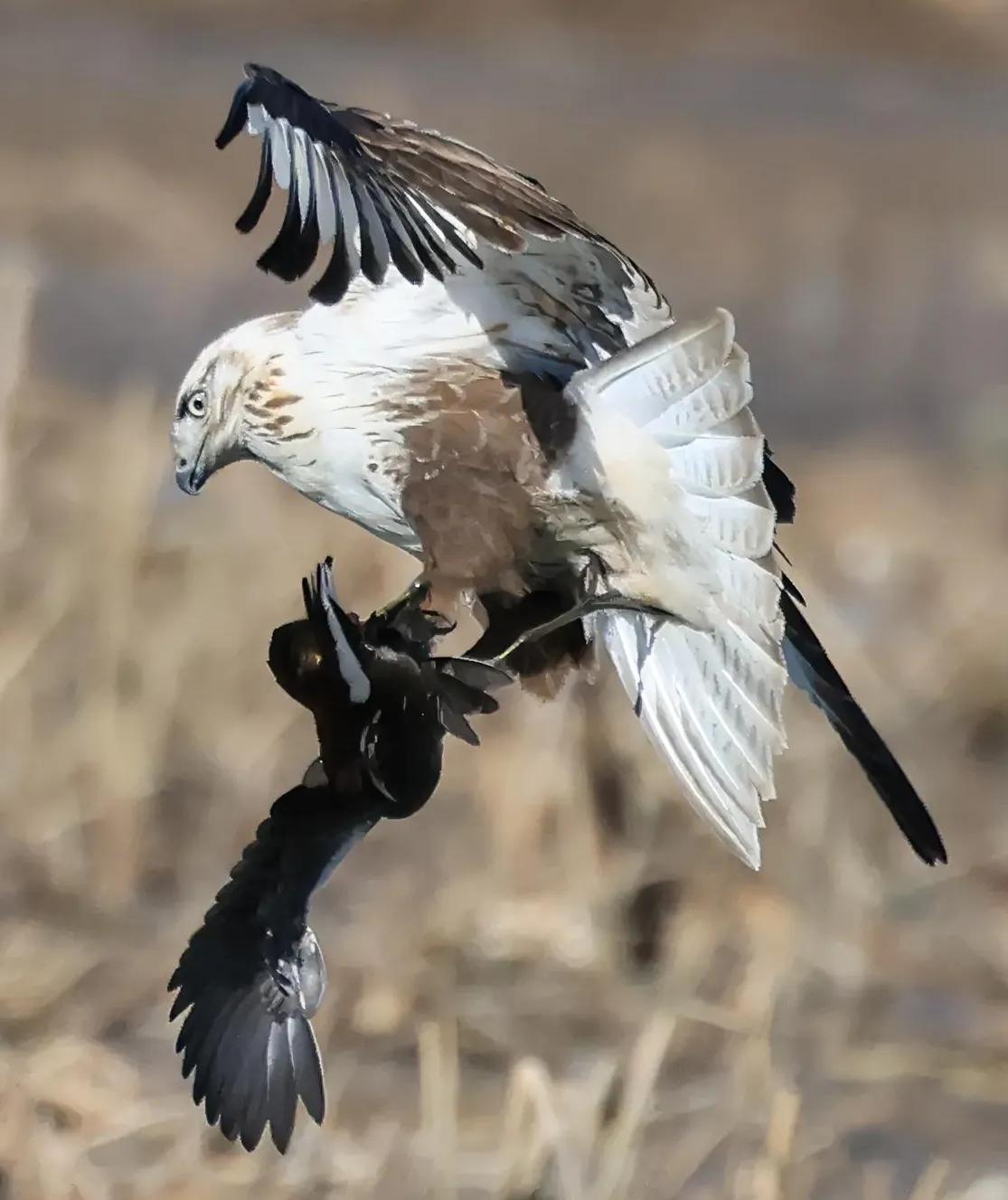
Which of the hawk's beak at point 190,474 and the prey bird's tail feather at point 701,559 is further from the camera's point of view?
the hawk's beak at point 190,474

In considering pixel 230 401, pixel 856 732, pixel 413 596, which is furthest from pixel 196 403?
pixel 856 732

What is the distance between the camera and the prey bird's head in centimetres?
175

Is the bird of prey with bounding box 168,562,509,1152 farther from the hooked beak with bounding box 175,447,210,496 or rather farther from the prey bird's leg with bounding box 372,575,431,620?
the hooked beak with bounding box 175,447,210,496

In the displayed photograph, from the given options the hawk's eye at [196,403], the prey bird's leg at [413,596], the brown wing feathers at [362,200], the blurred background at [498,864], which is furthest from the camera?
the blurred background at [498,864]

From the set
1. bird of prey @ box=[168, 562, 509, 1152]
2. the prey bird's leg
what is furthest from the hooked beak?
bird of prey @ box=[168, 562, 509, 1152]

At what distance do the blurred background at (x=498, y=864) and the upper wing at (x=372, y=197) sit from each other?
42.2 inches

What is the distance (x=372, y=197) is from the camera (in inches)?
59.1

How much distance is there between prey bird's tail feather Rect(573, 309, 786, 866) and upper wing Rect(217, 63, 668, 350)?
127mm

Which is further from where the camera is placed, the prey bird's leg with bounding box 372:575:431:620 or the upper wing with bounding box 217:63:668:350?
the prey bird's leg with bounding box 372:575:431:620

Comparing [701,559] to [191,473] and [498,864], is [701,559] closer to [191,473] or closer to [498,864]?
[191,473]

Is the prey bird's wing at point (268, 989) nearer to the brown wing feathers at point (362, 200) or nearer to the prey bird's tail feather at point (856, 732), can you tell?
the brown wing feathers at point (362, 200)

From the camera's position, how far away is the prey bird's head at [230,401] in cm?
175

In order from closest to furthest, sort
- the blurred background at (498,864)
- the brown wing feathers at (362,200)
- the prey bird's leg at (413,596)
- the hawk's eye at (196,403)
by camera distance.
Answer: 1. the brown wing feathers at (362,200)
2. the prey bird's leg at (413,596)
3. the hawk's eye at (196,403)
4. the blurred background at (498,864)

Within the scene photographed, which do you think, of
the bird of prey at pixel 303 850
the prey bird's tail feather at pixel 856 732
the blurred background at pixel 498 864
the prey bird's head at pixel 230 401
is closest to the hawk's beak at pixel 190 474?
the prey bird's head at pixel 230 401
